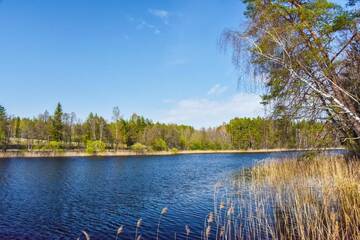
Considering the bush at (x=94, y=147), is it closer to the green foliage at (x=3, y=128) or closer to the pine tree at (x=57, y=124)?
the pine tree at (x=57, y=124)

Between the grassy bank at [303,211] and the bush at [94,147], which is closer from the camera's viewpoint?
the grassy bank at [303,211]

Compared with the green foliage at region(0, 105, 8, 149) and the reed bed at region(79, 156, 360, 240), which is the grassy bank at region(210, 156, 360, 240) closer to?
the reed bed at region(79, 156, 360, 240)

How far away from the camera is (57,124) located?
218 ft

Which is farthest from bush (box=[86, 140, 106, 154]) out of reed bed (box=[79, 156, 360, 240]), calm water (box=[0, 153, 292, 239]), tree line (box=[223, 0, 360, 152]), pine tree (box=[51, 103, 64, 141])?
tree line (box=[223, 0, 360, 152])

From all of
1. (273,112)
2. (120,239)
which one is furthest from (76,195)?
(273,112)

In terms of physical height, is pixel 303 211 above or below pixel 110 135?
below

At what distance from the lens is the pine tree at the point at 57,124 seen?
6588 cm

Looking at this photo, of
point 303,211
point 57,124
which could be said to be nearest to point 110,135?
point 57,124

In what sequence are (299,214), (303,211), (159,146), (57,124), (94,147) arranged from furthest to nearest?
(159,146) → (57,124) → (94,147) → (303,211) → (299,214)

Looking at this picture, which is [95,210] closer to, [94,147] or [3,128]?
[94,147]

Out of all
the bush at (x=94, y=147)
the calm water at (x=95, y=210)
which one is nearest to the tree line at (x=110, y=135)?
the bush at (x=94, y=147)

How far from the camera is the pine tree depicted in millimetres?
65875

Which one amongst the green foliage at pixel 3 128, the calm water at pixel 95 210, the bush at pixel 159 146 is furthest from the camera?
the bush at pixel 159 146

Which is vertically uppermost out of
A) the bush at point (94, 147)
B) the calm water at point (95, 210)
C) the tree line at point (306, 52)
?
the tree line at point (306, 52)
